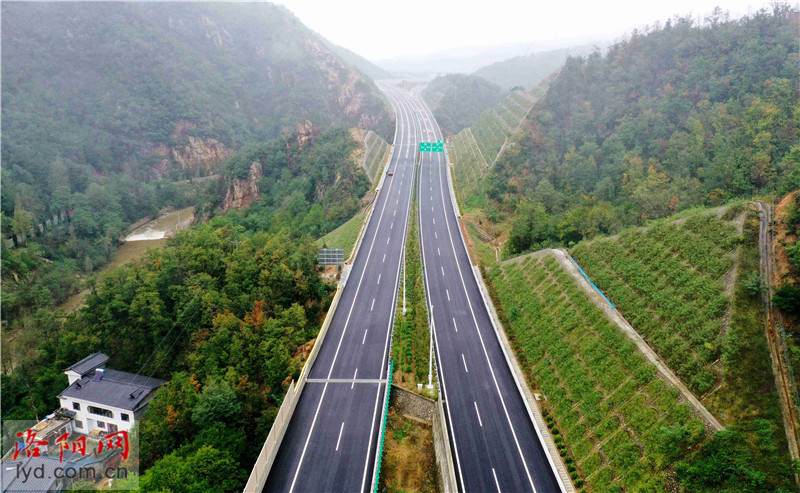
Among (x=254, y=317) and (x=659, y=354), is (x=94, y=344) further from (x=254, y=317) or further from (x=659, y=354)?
(x=659, y=354)

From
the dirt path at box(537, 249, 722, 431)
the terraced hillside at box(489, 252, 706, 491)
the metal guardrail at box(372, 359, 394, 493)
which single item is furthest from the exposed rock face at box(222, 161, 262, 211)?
the dirt path at box(537, 249, 722, 431)

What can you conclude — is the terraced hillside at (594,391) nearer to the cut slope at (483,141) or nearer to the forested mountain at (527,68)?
the cut slope at (483,141)

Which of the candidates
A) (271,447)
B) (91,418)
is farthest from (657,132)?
(91,418)

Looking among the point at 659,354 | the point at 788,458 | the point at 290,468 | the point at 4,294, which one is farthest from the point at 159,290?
the point at 788,458

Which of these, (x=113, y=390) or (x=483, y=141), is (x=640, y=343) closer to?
(x=113, y=390)

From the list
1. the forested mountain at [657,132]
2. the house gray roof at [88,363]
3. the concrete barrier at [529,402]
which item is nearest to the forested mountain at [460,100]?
the forested mountain at [657,132]

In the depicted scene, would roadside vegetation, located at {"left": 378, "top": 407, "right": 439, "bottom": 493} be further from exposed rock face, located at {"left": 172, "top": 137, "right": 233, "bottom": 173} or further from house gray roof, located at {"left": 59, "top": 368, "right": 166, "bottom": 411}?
exposed rock face, located at {"left": 172, "top": 137, "right": 233, "bottom": 173}
